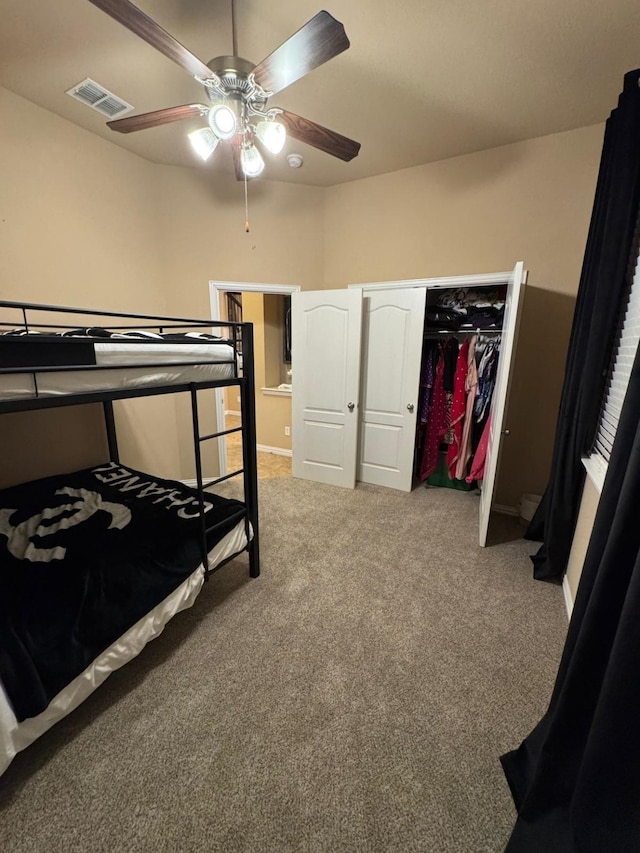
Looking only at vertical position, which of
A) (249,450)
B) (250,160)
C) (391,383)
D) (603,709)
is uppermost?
(250,160)

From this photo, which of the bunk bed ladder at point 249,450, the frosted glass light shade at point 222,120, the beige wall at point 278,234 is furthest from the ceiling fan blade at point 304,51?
the beige wall at point 278,234

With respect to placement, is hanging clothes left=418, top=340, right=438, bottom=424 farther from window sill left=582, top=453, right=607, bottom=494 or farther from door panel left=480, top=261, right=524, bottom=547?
window sill left=582, top=453, right=607, bottom=494

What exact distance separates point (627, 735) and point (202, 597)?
1.87 m

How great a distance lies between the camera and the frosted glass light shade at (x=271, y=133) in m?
1.68

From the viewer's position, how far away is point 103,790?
43.0 inches

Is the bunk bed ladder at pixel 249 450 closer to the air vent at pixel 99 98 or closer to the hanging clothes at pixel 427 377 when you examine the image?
the air vent at pixel 99 98

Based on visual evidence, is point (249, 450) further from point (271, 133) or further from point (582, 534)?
point (582, 534)

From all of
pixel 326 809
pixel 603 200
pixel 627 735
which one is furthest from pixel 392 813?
pixel 603 200

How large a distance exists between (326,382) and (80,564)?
245cm

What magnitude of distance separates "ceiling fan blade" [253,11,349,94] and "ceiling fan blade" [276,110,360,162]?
0.22m

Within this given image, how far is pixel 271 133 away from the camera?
5.59 ft

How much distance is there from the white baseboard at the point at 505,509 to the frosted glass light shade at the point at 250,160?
3.07 meters

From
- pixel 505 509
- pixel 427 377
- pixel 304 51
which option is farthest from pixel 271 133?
pixel 505 509

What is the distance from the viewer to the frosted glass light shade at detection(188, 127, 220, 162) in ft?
5.73
